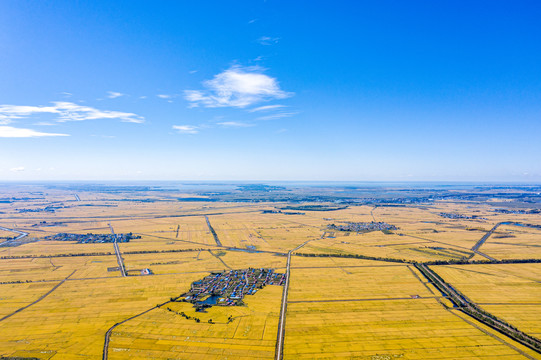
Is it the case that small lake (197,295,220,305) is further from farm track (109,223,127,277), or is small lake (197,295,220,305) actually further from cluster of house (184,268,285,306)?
farm track (109,223,127,277)

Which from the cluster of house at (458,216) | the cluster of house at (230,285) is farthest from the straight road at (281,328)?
the cluster of house at (458,216)

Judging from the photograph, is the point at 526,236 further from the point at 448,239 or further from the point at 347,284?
the point at 347,284

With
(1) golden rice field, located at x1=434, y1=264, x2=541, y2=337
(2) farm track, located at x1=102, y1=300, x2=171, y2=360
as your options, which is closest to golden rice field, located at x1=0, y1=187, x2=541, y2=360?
(1) golden rice field, located at x1=434, y1=264, x2=541, y2=337

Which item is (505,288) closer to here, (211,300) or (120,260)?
(211,300)

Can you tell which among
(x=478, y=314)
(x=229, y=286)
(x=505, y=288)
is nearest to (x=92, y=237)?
(x=229, y=286)

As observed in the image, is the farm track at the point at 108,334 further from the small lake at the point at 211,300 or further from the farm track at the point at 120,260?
the farm track at the point at 120,260

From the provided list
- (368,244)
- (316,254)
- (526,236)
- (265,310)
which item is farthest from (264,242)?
(526,236)
